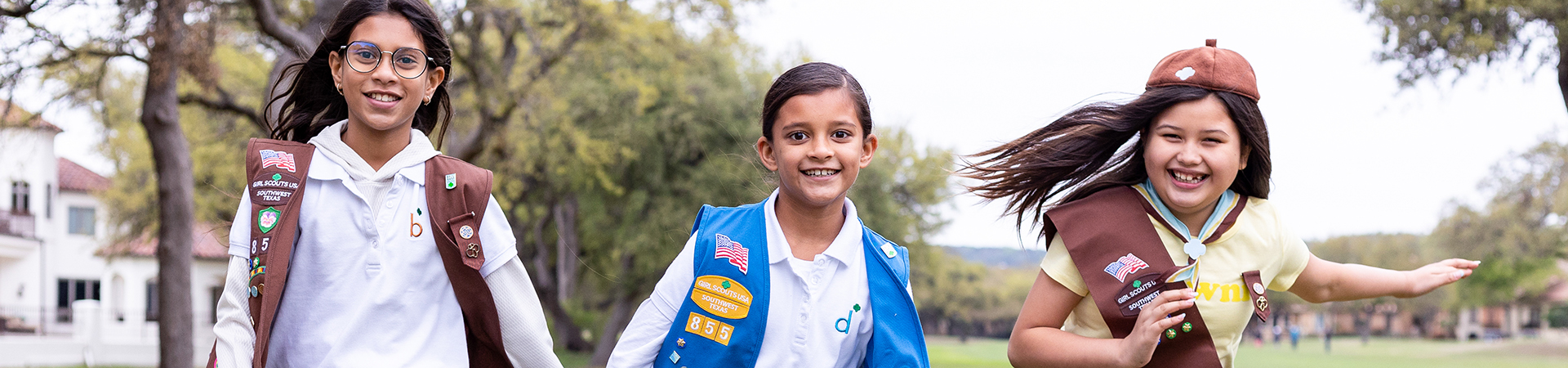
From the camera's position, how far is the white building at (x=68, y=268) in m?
36.9

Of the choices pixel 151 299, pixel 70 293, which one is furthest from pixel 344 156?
pixel 151 299

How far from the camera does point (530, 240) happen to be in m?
29.4

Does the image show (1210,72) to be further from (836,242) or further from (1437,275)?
(836,242)

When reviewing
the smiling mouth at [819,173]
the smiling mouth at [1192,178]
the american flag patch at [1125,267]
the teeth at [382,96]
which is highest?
the teeth at [382,96]

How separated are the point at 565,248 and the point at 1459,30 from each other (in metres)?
23.3

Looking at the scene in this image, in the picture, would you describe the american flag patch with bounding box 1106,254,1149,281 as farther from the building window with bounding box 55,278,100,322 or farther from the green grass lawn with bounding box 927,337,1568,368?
the building window with bounding box 55,278,100,322

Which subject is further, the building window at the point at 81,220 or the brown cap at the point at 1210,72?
the building window at the point at 81,220

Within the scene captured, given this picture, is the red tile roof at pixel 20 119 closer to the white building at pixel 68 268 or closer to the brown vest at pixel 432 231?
the brown vest at pixel 432 231

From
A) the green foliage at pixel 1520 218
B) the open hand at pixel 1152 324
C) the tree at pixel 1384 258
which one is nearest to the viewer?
the open hand at pixel 1152 324

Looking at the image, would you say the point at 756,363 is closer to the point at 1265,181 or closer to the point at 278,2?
the point at 1265,181

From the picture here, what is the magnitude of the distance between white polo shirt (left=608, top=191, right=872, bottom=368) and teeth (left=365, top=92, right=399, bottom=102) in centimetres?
89

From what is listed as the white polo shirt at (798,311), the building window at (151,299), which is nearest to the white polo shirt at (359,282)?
the white polo shirt at (798,311)

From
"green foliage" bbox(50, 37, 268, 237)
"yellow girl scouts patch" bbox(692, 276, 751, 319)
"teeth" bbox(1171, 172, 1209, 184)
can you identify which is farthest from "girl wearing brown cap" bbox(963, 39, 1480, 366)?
"green foliage" bbox(50, 37, 268, 237)

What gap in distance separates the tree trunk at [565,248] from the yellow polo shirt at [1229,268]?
23.3 meters
